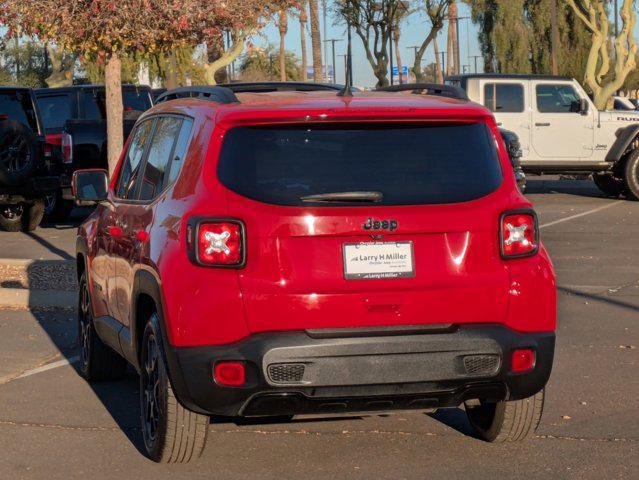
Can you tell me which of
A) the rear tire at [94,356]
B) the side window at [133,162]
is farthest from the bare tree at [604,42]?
the side window at [133,162]

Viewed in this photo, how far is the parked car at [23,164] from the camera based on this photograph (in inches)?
693

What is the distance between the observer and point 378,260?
5715 millimetres

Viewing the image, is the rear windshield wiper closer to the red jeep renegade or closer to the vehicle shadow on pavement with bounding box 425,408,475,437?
the red jeep renegade

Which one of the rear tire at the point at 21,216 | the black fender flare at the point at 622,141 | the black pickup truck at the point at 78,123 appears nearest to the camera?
the rear tire at the point at 21,216

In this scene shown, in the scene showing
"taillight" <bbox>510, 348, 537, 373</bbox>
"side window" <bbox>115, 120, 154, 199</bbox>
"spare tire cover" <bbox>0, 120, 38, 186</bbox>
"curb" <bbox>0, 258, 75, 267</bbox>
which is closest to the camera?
"taillight" <bbox>510, 348, 537, 373</bbox>

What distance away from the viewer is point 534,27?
63312 millimetres

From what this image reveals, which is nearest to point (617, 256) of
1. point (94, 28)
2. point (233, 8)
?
point (233, 8)

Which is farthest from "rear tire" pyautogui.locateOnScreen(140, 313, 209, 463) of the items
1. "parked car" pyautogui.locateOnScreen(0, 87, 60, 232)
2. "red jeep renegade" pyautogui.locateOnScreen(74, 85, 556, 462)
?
"parked car" pyautogui.locateOnScreen(0, 87, 60, 232)

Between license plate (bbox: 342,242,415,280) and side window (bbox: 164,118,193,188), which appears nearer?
license plate (bbox: 342,242,415,280)

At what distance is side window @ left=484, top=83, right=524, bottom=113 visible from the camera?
23.8 meters

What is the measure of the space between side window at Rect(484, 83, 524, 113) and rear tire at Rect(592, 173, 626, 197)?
7.31ft

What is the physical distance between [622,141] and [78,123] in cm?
A: 938

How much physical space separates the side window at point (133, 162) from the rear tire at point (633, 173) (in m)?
17.0

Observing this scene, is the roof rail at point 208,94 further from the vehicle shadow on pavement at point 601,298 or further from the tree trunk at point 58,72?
the tree trunk at point 58,72
